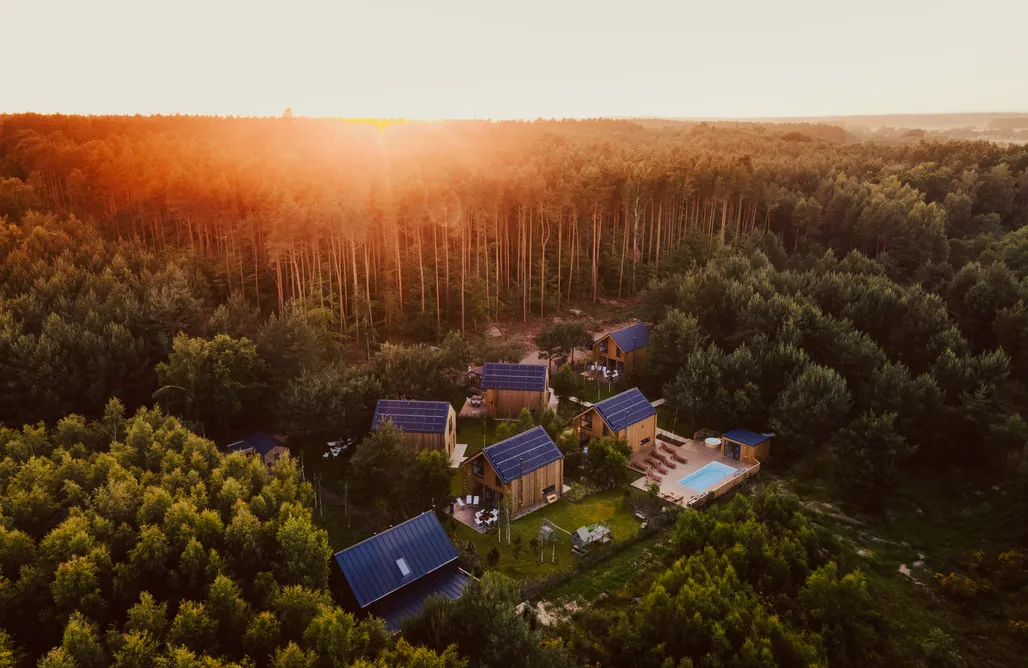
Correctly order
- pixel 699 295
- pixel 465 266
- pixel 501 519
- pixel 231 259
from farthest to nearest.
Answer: pixel 465 266 → pixel 231 259 → pixel 699 295 → pixel 501 519

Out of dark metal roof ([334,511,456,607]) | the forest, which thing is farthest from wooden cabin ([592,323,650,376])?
dark metal roof ([334,511,456,607])

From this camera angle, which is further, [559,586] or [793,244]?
[793,244]

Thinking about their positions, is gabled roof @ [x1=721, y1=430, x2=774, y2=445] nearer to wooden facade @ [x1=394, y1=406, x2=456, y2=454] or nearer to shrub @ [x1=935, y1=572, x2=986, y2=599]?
shrub @ [x1=935, y1=572, x2=986, y2=599]

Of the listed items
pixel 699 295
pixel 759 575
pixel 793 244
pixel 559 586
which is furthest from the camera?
pixel 793 244

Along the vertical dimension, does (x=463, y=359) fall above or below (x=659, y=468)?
above

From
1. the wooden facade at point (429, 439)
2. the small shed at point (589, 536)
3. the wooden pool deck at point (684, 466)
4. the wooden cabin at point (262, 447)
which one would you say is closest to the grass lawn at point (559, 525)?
the small shed at point (589, 536)

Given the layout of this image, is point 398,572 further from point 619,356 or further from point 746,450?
point 619,356

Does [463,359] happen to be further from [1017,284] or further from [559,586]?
[1017,284]

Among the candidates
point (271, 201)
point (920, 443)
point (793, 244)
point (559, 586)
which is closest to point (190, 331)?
point (271, 201)
